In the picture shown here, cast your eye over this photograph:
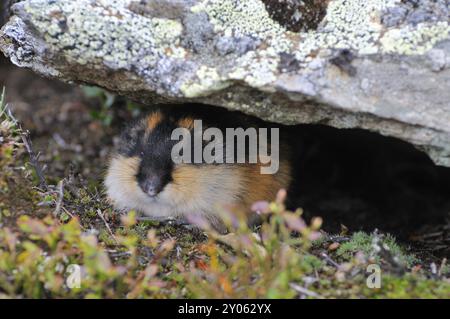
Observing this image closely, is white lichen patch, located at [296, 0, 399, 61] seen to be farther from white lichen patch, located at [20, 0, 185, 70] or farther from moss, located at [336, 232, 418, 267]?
moss, located at [336, 232, 418, 267]

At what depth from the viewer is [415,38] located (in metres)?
4.31

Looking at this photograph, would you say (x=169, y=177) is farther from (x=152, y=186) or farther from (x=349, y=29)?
(x=349, y=29)

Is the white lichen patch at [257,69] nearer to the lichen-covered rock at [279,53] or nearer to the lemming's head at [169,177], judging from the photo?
the lichen-covered rock at [279,53]

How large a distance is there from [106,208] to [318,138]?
11.1 ft

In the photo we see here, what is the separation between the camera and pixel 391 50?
4.30 metres

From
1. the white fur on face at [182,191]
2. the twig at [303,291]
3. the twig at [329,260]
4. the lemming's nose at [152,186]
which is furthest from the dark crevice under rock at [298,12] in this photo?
the twig at [303,291]

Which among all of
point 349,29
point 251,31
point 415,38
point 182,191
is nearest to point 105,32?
point 251,31

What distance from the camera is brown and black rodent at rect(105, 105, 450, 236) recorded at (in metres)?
4.97

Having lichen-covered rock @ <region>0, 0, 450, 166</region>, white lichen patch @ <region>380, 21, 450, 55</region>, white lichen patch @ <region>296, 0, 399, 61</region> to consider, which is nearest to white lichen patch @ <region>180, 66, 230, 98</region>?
lichen-covered rock @ <region>0, 0, 450, 166</region>

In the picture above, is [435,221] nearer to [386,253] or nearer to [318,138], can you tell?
[318,138]

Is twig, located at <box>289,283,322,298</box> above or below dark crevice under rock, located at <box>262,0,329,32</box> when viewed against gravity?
below

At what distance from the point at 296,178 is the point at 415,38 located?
2.91 metres

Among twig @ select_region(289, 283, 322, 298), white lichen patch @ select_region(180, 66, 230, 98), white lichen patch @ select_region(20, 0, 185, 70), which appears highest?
white lichen patch @ select_region(20, 0, 185, 70)

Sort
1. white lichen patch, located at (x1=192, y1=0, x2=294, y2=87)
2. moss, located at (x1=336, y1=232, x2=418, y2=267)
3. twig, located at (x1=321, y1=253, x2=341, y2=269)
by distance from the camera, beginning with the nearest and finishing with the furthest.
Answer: twig, located at (x1=321, y1=253, x2=341, y2=269), moss, located at (x1=336, y1=232, x2=418, y2=267), white lichen patch, located at (x1=192, y1=0, x2=294, y2=87)
